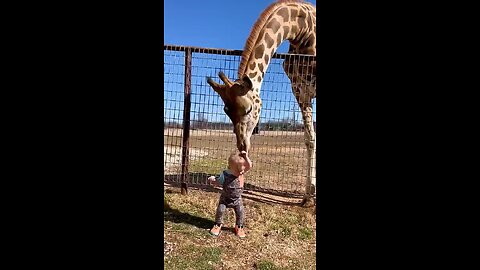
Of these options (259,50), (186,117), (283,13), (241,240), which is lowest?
(241,240)

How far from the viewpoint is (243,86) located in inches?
96.4

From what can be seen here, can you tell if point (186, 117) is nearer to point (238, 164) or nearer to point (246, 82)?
point (246, 82)

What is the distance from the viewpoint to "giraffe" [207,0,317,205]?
2.51 meters

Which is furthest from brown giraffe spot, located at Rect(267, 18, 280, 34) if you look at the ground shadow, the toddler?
the ground shadow

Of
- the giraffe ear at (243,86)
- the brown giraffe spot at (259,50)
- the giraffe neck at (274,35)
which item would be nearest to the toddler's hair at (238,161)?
the giraffe ear at (243,86)

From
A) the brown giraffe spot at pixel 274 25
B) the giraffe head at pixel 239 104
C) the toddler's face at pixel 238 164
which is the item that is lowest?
the toddler's face at pixel 238 164

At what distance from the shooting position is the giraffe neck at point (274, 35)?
284 cm

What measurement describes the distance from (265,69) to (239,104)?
62 cm

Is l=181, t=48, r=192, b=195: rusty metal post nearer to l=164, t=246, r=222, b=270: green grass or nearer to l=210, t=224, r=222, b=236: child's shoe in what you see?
l=210, t=224, r=222, b=236: child's shoe

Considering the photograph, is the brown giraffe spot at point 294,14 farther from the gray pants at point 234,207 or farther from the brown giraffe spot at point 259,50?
the gray pants at point 234,207

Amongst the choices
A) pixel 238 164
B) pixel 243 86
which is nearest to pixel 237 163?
pixel 238 164

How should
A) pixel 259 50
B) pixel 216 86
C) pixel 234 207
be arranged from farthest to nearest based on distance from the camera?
pixel 259 50, pixel 216 86, pixel 234 207

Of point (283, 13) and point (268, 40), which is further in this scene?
point (283, 13)
